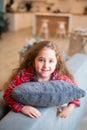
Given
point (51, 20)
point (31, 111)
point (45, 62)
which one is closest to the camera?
point (31, 111)

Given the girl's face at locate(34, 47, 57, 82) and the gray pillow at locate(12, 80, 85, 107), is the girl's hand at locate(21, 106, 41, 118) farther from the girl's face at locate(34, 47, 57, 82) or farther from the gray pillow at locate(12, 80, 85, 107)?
the girl's face at locate(34, 47, 57, 82)

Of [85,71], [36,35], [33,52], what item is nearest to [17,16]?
[36,35]

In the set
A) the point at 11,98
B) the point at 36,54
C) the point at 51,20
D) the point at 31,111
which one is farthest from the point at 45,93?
the point at 51,20

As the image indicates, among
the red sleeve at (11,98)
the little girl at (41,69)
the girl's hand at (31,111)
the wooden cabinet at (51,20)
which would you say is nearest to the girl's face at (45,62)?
the little girl at (41,69)

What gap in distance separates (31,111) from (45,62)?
1.21 feet

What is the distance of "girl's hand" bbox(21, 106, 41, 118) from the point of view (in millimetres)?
1389

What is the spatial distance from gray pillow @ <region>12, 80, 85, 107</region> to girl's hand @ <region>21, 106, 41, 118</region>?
3 cm

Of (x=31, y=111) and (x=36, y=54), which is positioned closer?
(x=31, y=111)

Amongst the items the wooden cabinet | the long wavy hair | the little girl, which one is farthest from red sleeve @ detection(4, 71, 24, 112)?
the wooden cabinet

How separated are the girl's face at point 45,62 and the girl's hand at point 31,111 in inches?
12.0

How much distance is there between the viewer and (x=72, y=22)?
30.3 feet

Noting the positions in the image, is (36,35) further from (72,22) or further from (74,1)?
(74,1)

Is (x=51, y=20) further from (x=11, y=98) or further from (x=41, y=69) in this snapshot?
(x=11, y=98)

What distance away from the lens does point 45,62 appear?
1627 millimetres
